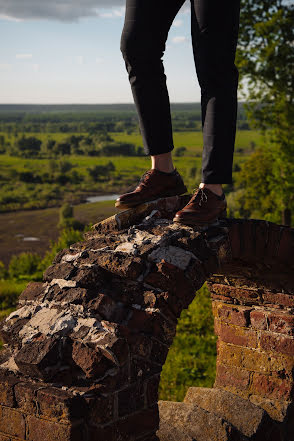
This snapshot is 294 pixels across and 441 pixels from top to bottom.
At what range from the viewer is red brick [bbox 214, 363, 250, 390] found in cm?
438

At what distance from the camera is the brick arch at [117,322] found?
2.28 meters

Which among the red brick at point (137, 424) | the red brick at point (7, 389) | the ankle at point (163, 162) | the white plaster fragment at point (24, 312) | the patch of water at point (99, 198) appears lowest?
the patch of water at point (99, 198)

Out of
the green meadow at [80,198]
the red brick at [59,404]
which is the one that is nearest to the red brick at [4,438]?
the red brick at [59,404]

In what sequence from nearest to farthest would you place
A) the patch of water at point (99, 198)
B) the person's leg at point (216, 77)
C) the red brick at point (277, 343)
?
the person's leg at point (216, 77) → the red brick at point (277, 343) → the patch of water at point (99, 198)

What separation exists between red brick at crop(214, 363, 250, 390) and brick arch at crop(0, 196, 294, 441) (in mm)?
531

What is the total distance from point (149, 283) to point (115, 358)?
538 mm

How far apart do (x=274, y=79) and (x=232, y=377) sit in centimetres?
1208

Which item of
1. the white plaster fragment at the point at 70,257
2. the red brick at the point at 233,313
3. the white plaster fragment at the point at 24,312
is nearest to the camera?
the white plaster fragment at the point at 24,312

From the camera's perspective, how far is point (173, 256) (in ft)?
9.18

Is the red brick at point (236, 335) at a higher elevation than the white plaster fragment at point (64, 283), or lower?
lower

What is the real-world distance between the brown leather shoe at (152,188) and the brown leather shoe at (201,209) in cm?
28

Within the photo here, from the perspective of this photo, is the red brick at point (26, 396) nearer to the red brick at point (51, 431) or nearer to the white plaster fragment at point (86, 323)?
the red brick at point (51, 431)

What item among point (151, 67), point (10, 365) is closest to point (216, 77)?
point (151, 67)

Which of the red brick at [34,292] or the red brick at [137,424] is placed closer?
the red brick at [137,424]
